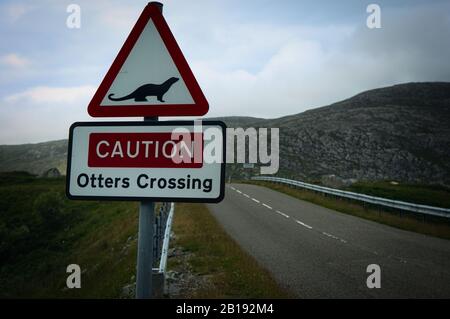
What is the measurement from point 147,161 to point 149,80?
62 cm

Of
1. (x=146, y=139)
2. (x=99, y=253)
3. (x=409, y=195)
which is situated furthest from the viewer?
(x=409, y=195)

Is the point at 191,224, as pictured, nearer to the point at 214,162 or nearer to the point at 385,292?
the point at 385,292

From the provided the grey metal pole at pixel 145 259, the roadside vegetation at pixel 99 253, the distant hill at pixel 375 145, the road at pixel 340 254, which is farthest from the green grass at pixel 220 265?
the distant hill at pixel 375 145

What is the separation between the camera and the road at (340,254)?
645 cm

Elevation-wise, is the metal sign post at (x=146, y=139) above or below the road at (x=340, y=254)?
above

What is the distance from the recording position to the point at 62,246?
22484mm

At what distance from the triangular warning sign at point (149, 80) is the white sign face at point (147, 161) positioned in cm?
14

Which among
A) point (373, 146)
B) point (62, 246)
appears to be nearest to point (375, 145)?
point (373, 146)

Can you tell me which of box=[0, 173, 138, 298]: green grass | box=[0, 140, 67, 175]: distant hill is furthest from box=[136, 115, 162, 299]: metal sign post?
box=[0, 140, 67, 175]: distant hill

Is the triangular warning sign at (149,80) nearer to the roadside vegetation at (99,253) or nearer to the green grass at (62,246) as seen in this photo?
the roadside vegetation at (99,253)

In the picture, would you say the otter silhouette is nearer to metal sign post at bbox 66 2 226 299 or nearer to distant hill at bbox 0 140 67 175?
metal sign post at bbox 66 2 226 299

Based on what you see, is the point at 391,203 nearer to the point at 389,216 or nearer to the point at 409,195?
the point at 389,216

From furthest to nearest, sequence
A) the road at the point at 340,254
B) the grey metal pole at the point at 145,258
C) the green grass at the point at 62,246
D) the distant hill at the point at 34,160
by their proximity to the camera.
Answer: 1. the distant hill at the point at 34,160
2. the green grass at the point at 62,246
3. the road at the point at 340,254
4. the grey metal pole at the point at 145,258
